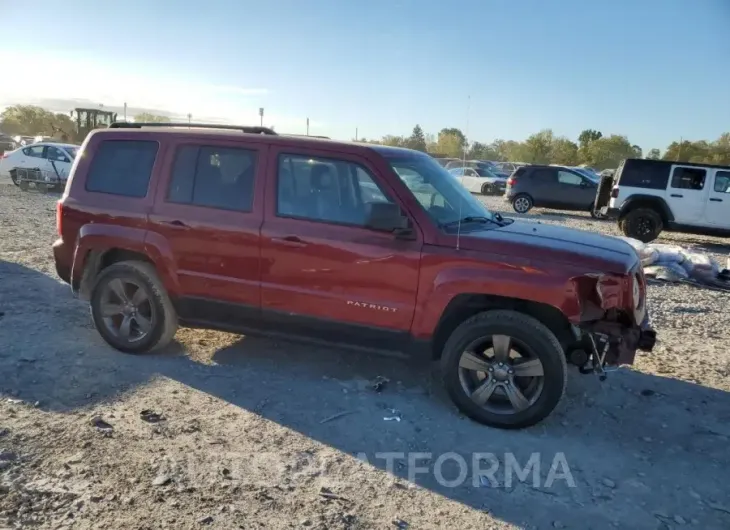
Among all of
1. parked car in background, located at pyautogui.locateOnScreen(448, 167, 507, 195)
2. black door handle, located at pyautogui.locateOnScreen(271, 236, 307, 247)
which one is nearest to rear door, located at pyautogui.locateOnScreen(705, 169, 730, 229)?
black door handle, located at pyautogui.locateOnScreen(271, 236, 307, 247)

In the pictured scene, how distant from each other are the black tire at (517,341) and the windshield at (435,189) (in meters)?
0.79

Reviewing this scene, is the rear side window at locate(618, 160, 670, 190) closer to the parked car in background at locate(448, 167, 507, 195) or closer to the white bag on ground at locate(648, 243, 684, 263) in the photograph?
the white bag on ground at locate(648, 243, 684, 263)

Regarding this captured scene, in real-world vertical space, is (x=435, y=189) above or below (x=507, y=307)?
above

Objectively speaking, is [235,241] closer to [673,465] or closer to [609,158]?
[673,465]

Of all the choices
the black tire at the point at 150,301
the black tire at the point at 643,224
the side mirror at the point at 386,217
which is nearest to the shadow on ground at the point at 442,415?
the black tire at the point at 150,301

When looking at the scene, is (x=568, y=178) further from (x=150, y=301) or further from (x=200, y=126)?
(x=150, y=301)

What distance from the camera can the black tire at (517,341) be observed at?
389cm

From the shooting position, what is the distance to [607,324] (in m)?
3.92

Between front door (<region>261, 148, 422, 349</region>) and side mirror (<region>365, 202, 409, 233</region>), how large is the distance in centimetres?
8

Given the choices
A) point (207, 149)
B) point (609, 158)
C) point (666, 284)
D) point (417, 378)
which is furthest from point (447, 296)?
point (609, 158)

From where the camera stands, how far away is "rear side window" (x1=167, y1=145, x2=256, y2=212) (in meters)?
4.56

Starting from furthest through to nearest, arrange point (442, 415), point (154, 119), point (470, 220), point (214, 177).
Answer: point (154, 119) < point (214, 177) < point (470, 220) < point (442, 415)

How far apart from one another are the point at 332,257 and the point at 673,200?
12560 mm

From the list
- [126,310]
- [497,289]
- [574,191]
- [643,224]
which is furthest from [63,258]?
[574,191]
